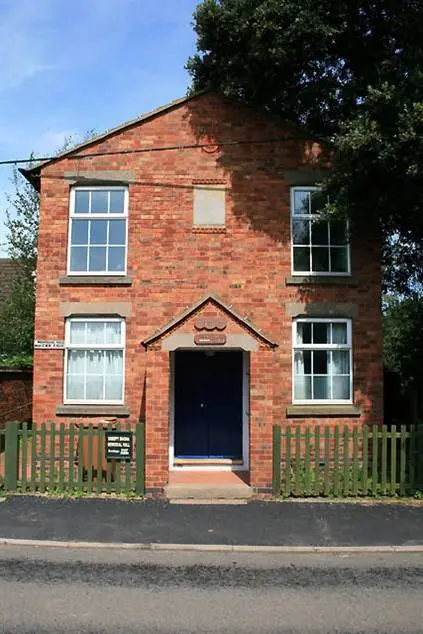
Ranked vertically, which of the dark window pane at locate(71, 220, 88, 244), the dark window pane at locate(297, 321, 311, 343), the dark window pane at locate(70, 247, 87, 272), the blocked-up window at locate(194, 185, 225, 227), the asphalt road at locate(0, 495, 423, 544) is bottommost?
the asphalt road at locate(0, 495, 423, 544)

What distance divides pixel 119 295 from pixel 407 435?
6.21 meters

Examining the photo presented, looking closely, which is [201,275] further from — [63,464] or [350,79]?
[350,79]

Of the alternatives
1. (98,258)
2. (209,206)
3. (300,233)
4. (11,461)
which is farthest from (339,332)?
(11,461)

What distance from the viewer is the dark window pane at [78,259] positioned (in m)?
13.1

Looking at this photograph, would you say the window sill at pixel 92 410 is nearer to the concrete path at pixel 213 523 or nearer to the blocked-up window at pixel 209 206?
the concrete path at pixel 213 523

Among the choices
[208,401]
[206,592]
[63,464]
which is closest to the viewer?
[206,592]

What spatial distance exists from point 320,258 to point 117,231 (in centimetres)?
431

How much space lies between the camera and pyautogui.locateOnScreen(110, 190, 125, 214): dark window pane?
13156mm

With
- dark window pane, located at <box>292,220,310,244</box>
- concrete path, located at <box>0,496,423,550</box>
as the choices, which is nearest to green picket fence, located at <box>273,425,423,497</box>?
concrete path, located at <box>0,496,423,550</box>

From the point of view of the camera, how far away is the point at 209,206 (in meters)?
13.1

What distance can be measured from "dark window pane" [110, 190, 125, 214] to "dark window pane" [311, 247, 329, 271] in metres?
4.15

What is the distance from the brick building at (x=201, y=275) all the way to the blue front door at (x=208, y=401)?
0.03 meters

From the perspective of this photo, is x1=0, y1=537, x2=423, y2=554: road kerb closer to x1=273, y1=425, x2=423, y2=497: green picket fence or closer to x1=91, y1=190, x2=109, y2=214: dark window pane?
x1=273, y1=425, x2=423, y2=497: green picket fence

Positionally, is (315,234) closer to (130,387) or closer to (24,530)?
(130,387)
